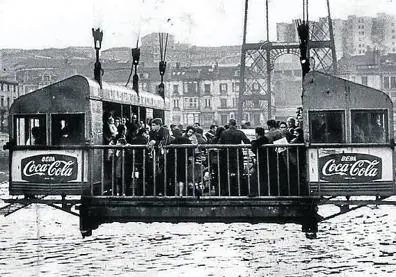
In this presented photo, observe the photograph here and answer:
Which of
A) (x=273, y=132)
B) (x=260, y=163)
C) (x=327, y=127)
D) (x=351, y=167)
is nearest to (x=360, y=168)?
(x=351, y=167)

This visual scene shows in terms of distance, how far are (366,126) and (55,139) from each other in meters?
5.77

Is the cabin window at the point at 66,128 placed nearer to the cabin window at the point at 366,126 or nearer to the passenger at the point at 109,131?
the passenger at the point at 109,131

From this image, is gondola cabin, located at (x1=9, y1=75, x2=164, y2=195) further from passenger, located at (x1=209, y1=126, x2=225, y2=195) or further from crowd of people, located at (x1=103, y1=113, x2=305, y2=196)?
passenger, located at (x1=209, y1=126, x2=225, y2=195)

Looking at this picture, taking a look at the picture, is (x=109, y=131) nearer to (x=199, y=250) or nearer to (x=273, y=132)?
(x=199, y=250)

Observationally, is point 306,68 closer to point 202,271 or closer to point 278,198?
point 278,198

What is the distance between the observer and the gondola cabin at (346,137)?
39.9 feet

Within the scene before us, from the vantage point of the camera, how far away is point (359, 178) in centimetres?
1215

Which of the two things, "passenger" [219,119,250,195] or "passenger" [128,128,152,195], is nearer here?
"passenger" [219,119,250,195]

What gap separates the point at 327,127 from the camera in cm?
1233

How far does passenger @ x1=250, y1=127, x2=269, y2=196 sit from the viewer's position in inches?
491

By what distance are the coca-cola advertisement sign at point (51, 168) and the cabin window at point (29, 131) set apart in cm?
37

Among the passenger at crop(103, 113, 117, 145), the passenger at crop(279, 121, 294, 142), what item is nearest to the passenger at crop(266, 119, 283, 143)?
the passenger at crop(279, 121, 294, 142)

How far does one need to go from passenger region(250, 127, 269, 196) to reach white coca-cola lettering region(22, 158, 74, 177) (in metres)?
3.44

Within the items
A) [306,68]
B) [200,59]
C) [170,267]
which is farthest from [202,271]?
[200,59]
